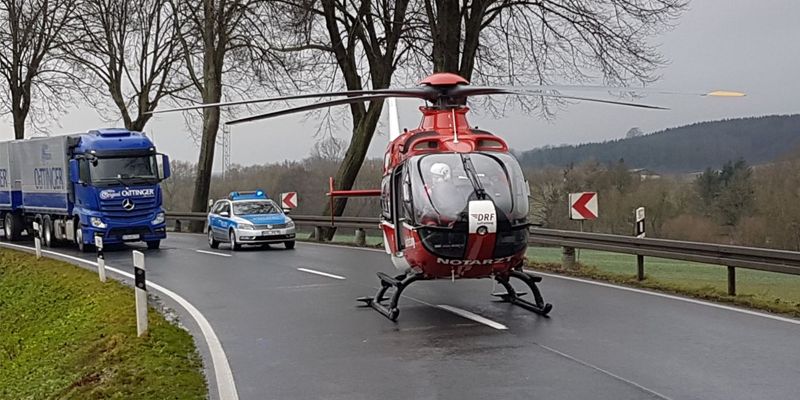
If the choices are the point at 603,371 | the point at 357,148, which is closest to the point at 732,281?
the point at 603,371

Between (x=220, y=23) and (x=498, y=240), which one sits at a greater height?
(x=220, y=23)

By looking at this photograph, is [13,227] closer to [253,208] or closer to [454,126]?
[253,208]

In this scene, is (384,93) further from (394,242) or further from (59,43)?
(59,43)

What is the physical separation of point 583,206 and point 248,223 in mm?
11209

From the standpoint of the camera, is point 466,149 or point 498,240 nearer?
point 498,240

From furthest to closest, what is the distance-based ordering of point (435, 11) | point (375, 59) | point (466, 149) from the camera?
point (375, 59), point (435, 11), point (466, 149)

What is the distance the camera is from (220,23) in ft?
95.8

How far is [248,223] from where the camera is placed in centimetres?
2542

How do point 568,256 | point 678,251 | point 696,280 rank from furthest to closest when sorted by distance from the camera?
point 568,256 < point 696,280 < point 678,251

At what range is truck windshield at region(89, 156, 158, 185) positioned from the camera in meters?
25.1

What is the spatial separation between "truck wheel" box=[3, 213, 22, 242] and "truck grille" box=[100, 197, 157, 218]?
Result: 9.34 m

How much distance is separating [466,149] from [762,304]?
15.6 ft

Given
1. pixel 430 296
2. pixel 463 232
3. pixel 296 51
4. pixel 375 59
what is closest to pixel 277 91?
pixel 296 51

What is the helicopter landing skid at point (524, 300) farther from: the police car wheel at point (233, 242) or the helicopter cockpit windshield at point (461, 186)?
the police car wheel at point (233, 242)
